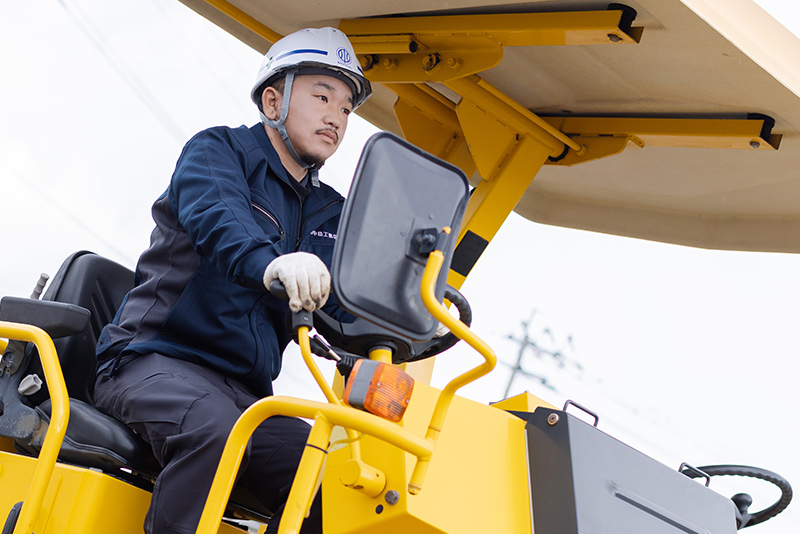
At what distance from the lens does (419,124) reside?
11.1 ft

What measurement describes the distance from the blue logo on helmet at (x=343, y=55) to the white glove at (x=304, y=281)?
3.03 feet

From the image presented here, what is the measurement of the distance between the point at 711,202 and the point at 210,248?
2269 mm

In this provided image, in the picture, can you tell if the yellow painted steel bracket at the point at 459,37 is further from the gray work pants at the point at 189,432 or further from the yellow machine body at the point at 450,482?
the gray work pants at the point at 189,432

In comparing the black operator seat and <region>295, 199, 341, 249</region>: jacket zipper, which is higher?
<region>295, 199, 341, 249</region>: jacket zipper

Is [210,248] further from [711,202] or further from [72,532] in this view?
[711,202]

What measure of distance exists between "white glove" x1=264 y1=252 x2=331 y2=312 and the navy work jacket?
1.05 feet

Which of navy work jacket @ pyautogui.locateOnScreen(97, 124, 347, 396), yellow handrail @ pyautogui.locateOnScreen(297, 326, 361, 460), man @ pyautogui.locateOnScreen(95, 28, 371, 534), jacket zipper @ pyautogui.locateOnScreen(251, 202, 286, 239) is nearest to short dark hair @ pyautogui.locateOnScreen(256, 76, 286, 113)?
man @ pyautogui.locateOnScreen(95, 28, 371, 534)

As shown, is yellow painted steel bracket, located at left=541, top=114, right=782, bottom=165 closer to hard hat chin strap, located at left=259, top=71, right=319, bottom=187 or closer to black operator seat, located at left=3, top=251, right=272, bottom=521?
hard hat chin strap, located at left=259, top=71, right=319, bottom=187

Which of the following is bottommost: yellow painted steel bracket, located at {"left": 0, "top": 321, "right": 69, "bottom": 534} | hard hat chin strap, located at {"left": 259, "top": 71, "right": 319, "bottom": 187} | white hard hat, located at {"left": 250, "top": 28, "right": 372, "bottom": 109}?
yellow painted steel bracket, located at {"left": 0, "top": 321, "right": 69, "bottom": 534}

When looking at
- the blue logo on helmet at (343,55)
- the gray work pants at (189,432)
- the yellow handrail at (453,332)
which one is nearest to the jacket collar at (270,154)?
the blue logo on helmet at (343,55)

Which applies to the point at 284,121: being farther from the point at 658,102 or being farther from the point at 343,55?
the point at 658,102

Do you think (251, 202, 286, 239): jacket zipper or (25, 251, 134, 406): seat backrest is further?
(25, 251, 134, 406): seat backrest

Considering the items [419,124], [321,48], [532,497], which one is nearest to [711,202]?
[419,124]

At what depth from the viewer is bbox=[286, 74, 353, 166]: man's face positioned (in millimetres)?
2375
